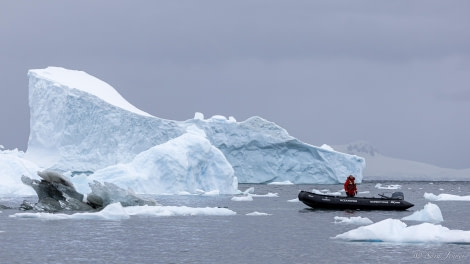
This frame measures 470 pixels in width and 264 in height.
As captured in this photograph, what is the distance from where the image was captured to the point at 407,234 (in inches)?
760

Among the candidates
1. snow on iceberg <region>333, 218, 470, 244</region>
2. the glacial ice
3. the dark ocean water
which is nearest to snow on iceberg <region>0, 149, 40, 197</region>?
the glacial ice

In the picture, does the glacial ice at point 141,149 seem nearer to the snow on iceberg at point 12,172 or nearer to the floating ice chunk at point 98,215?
the snow on iceberg at point 12,172

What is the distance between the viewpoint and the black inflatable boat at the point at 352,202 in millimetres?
33750

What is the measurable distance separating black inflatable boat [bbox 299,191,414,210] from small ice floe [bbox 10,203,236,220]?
15.7 ft

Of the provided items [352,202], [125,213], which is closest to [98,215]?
[125,213]

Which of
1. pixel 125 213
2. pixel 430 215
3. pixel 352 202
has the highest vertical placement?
pixel 352 202

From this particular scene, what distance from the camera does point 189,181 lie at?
43.3 m

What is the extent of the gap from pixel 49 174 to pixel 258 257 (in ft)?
41.3

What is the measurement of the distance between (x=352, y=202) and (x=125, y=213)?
10.5 meters

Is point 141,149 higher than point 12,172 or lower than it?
higher

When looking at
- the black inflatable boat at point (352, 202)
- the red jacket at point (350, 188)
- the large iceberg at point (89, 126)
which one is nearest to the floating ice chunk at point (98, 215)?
the black inflatable boat at point (352, 202)

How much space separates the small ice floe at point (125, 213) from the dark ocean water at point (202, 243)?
0.26 metres

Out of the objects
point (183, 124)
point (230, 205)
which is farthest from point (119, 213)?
point (183, 124)

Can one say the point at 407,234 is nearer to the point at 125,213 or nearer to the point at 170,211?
the point at 170,211
